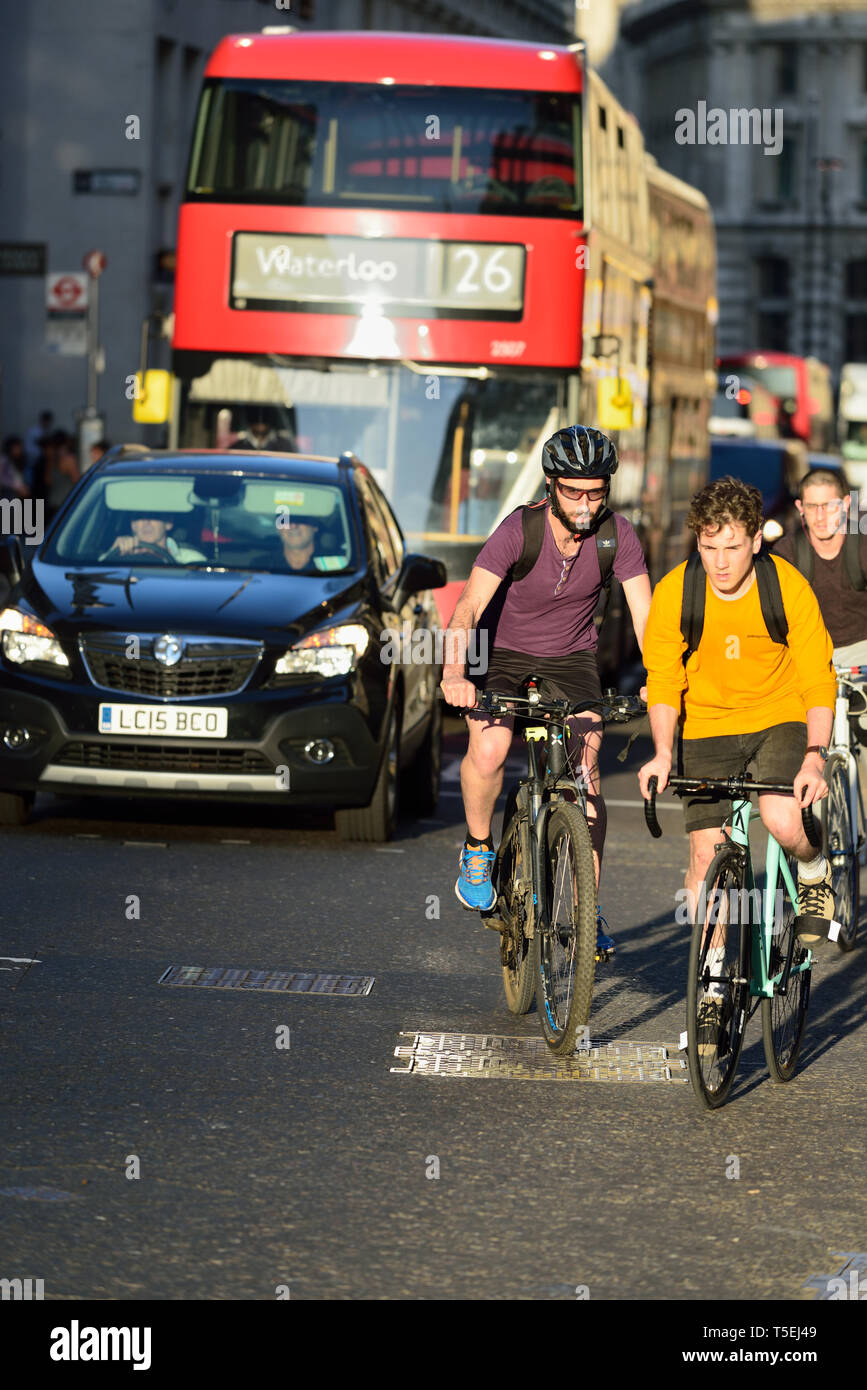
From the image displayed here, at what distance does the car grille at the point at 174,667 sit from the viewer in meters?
10.7

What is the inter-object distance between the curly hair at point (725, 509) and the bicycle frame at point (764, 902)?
0.73 meters

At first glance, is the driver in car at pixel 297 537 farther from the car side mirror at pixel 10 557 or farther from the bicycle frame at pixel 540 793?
the bicycle frame at pixel 540 793

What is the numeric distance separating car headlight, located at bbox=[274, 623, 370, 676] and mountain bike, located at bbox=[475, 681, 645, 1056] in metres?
3.25

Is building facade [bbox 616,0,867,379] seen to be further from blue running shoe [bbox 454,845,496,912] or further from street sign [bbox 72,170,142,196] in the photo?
blue running shoe [bbox 454,845,496,912]

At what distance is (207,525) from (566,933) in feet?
16.5

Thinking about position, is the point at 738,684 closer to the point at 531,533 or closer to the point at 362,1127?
the point at 531,533

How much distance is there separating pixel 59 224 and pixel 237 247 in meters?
27.7

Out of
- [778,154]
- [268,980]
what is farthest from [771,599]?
[778,154]

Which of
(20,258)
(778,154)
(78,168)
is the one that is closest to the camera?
(20,258)

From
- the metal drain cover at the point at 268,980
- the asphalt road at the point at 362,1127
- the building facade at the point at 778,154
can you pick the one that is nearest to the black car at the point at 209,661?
the asphalt road at the point at 362,1127

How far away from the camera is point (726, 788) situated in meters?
6.59

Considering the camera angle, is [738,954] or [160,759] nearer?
[738,954]
